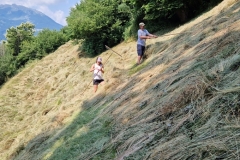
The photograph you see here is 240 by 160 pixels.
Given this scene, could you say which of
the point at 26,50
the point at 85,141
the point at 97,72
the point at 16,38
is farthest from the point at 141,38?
the point at 16,38

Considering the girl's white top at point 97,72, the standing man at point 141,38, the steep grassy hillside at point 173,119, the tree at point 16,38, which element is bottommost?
the steep grassy hillside at point 173,119

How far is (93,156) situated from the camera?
4.23 meters

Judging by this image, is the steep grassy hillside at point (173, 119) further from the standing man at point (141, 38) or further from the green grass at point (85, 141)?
the standing man at point (141, 38)

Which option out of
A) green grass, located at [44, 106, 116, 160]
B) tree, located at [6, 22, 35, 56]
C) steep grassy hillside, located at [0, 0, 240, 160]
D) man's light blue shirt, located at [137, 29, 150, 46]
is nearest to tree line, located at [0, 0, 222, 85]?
tree, located at [6, 22, 35, 56]

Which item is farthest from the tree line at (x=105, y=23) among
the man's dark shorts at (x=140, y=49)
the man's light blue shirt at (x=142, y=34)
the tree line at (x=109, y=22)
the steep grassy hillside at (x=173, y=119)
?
the steep grassy hillside at (x=173, y=119)

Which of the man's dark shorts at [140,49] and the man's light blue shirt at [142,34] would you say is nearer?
the man's light blue shirt at [142,34]

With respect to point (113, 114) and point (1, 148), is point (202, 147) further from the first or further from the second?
point (1, 148)

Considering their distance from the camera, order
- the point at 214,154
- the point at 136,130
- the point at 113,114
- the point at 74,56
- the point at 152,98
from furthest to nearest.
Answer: the point at 74,56, the point at 113,114, the point at 152,98, the point at 136,130, the point at 214,154

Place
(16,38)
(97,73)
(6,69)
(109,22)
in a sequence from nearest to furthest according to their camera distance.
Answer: (97,73) < (109,22) < (6,69) < (16,38)

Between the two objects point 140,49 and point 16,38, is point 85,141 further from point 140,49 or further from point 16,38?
point 16,38

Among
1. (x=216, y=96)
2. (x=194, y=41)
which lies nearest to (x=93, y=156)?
(x=216, y=96)

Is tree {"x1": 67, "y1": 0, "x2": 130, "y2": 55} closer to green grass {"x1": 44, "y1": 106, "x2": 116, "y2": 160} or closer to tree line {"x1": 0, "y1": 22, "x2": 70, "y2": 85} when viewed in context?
tree line {"x1": 0, "y1": 22, "x2": 70, "y2": 85}

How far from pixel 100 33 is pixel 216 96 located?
1356 centimetres

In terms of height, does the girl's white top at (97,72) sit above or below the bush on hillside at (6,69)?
below
